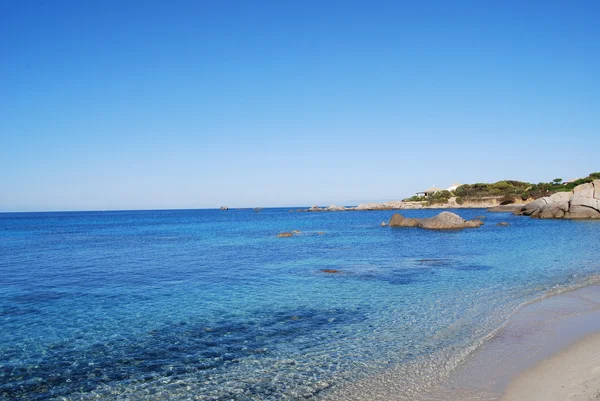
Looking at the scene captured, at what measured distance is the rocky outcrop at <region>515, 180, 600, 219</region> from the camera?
6581 cm

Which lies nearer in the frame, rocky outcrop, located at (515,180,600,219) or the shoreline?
the shoreline

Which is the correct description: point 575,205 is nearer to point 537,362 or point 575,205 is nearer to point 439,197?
point 537,362

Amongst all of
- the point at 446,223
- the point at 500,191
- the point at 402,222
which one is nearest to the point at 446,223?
the point at 446,223

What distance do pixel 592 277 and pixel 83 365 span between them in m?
22.1

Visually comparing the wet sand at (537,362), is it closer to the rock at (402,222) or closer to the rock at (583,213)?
the rock at (402,222)

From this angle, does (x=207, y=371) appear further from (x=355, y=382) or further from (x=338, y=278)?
(x=338, y=278)

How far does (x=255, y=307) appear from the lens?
1609 cm

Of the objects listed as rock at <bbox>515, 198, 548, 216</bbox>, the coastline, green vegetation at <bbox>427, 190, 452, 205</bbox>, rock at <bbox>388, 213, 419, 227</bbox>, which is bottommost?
the coastline

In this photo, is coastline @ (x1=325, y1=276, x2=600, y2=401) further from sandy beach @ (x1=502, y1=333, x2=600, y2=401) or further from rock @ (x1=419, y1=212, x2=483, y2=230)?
rock @ (x1=419, y1=212, x2=483, y2=230)

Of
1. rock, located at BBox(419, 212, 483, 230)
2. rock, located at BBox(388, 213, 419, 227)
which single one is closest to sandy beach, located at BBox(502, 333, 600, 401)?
rock, located at BBox(419, 212, 483, 230)

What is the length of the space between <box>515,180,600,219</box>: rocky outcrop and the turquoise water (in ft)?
144

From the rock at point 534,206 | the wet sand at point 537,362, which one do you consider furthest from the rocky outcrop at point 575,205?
the wet sand at point 537,362

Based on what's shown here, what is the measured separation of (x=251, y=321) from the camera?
14.2 metres

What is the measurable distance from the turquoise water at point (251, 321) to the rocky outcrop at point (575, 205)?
44.0 metres
